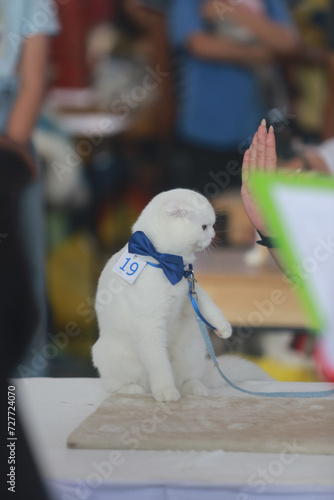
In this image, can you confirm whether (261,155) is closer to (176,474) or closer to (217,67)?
(176,474)

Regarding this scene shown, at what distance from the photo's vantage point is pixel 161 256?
2.22 ft

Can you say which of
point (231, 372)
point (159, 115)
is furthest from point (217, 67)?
point (231, 372)

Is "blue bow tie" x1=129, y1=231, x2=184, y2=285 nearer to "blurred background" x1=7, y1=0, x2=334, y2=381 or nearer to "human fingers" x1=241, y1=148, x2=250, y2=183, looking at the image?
"human fingers" x1=241, y1=148, x2=250, y2=183

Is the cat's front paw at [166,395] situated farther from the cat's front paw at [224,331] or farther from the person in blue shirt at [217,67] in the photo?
the person in blue shirt at [217,67]

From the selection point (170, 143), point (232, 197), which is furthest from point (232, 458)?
point (170, 143)

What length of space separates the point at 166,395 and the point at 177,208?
7.3 inches

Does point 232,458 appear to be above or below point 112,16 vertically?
below

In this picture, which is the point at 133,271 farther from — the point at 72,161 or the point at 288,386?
the point at 72,161

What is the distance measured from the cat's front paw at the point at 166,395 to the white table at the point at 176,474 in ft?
0.30

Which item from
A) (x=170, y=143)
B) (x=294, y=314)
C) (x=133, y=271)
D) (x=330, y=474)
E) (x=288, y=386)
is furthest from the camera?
(x=170, y=143)

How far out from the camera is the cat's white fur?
69 centimetres

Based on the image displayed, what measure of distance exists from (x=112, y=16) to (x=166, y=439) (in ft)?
5.32

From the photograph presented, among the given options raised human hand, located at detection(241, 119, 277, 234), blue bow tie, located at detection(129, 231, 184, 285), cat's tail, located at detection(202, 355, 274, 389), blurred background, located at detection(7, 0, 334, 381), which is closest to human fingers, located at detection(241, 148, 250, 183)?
raised human hand, located at detection(241, 119, 277, 234)

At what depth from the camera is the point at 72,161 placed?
6.28 ft
